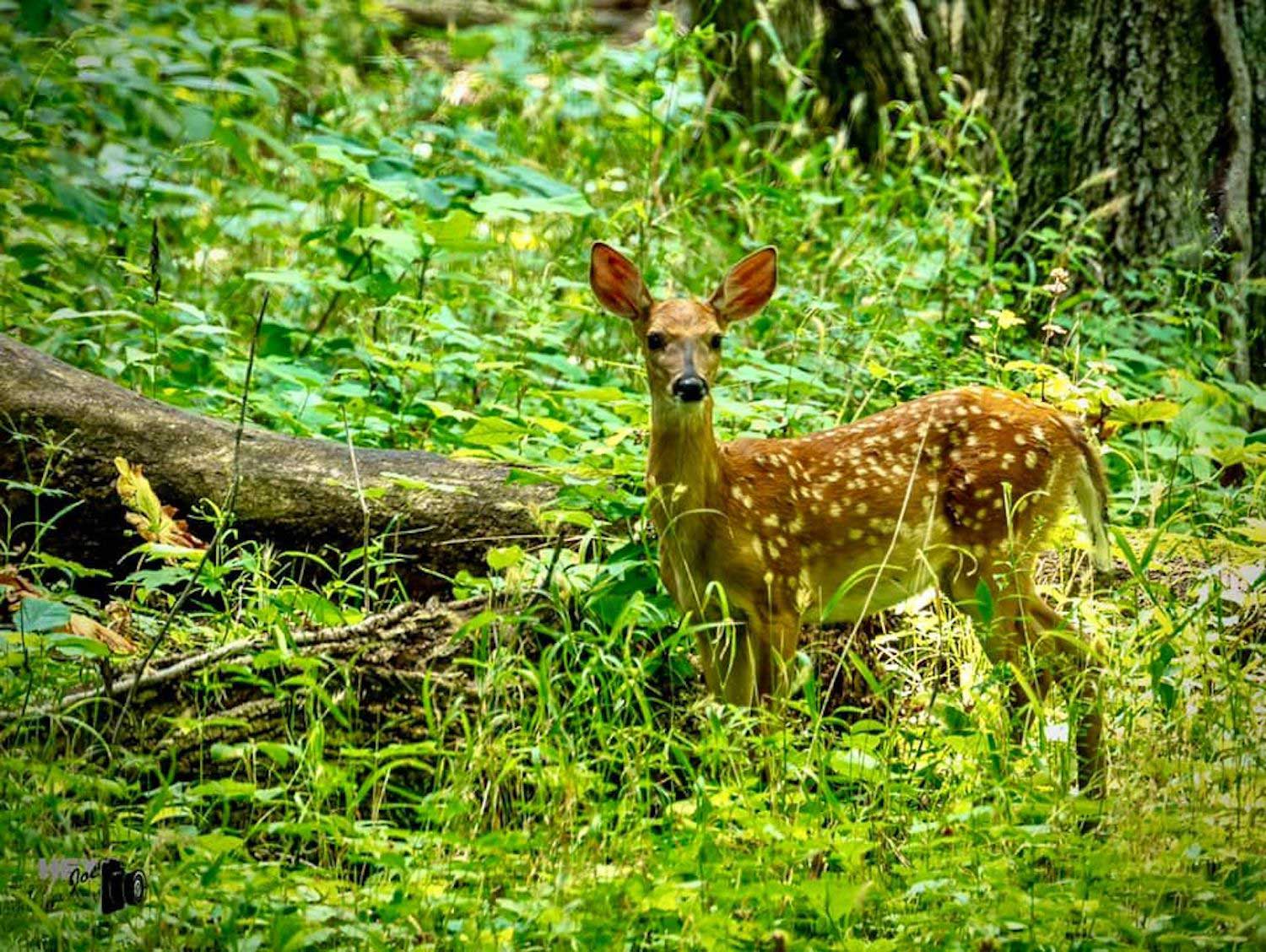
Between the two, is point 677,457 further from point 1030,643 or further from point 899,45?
point 899,45

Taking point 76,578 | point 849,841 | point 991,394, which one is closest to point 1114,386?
point 991,394

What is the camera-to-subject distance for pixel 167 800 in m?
3.29

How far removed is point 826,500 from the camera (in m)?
4.57

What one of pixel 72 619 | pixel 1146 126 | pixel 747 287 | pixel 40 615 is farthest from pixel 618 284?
pixel 1146 126

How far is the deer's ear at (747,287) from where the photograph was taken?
4625mm

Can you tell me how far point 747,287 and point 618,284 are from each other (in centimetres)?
35

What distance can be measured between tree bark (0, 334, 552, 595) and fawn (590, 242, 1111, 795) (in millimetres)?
495

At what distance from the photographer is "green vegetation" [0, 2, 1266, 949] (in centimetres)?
303

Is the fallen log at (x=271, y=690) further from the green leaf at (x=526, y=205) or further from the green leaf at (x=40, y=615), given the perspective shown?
the green leaf at (x=526, y=205)

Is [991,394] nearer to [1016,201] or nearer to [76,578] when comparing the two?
[1016,201]

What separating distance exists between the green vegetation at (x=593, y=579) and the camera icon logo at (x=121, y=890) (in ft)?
0.11

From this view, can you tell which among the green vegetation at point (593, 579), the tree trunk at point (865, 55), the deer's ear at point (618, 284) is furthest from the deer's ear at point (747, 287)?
the tree trunk at point (865, 55)

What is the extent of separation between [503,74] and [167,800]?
6342mm

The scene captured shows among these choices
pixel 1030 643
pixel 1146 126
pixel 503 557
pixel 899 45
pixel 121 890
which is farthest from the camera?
pixel 899 45
